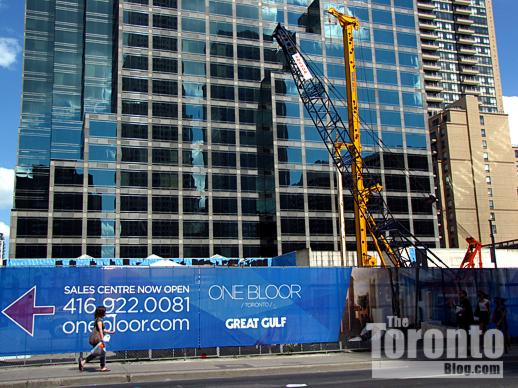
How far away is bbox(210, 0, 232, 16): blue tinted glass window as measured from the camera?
84750 millimetres

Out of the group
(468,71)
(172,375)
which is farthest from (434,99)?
(172,375)

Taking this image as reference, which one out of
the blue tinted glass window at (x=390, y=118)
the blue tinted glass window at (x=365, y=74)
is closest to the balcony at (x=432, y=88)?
the blue tinted glass window at (x=390, y=118)

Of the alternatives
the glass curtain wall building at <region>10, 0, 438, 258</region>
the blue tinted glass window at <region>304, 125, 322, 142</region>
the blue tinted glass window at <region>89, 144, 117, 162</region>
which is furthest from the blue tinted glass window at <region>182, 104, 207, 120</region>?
the blue tinted glass window at <region>304, 125, 322, 142</region>

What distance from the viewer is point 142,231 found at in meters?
74.8

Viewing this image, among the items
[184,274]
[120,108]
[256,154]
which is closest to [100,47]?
[120,108]

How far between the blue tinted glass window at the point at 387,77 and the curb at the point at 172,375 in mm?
75447

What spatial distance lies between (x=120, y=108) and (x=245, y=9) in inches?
996

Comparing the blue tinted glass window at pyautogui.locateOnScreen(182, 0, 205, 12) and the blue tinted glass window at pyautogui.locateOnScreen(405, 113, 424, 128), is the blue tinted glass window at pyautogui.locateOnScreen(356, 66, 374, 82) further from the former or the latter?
the blue tinted glass window at pyautogui.locateOnScreen(182, 0, 205, 12)

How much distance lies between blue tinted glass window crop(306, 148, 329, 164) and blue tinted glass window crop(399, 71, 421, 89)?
18464 mm

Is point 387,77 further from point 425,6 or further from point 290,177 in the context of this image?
point 425,6

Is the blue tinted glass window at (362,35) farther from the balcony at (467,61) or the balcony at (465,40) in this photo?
the balcony at (465,40)

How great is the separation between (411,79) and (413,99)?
3257mm

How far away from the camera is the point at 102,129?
76375mm

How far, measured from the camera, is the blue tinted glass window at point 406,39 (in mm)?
90562
